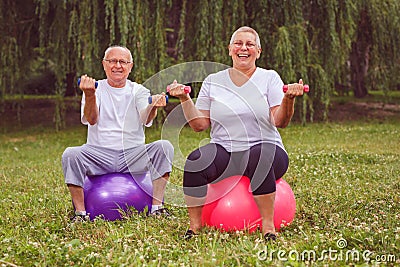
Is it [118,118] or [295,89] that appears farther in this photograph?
[118,118]

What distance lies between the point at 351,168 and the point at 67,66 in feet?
19.7

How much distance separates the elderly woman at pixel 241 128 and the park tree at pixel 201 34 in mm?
5602

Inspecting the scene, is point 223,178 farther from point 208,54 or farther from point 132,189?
point 208,54

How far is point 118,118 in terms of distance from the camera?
5047 mm

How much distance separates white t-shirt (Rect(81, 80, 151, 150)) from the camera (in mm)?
5016

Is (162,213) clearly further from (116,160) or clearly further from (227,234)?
(227,234)

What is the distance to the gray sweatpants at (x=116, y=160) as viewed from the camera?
4836 mm

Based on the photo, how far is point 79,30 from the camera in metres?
10.2

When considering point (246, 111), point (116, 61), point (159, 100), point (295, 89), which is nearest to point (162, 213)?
point (159, 100)

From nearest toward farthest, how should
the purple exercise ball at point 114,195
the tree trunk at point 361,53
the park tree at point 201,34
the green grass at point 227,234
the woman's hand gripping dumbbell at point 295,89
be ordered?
the green grass at point 227,234 → the woman's hand gripping dumbbell at point 295,89 → the purple exercise ball at point 114,195 → the park tree at point 201,34 → the tree trunk at point 361,53

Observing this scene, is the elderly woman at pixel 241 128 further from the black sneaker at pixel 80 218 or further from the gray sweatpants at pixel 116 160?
the black sneaker at pixel 80 218

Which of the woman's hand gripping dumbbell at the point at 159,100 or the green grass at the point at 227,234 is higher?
the woman's hand gripping dumbbell at the point at 159,100

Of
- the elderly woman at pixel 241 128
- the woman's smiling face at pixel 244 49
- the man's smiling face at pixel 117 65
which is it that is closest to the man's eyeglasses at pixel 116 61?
the man's smiling face at pixel 117 65

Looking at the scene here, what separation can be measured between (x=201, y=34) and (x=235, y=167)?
6.40 meters
